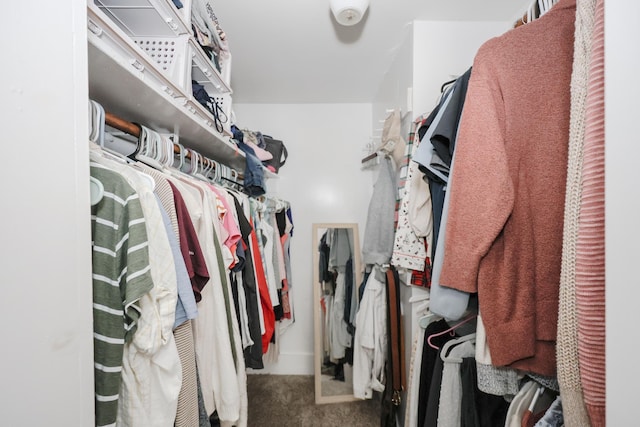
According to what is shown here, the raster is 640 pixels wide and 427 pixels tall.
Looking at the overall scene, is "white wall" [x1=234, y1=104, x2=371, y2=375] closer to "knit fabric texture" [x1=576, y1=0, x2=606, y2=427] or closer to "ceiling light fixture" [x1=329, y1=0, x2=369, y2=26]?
"ceiling light fixture" [x1=329, y1=0, x2=369, y2=26]

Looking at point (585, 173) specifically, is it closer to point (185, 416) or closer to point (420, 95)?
point (185, 416)

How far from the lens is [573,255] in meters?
0.41

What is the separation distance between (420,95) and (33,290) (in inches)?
56.6

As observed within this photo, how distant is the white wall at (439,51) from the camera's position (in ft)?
4.13

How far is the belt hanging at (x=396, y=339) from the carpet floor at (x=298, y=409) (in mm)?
444

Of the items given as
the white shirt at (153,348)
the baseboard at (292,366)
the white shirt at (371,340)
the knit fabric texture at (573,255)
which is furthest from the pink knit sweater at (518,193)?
the baseboard at (292,366)

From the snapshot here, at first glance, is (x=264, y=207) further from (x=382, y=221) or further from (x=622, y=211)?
(x=622, y=211)

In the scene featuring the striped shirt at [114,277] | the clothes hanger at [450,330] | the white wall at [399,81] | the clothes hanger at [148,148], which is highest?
the white wall at [399,81]

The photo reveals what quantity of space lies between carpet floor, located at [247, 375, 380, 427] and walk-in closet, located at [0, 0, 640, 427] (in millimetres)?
337

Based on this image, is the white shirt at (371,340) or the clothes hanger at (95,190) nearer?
the clothes hanger at (95,190)

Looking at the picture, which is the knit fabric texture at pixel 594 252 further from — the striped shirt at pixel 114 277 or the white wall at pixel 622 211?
the striped shirt at pixel 114 277

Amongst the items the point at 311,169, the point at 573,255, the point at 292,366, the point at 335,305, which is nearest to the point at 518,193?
the point at 573,255

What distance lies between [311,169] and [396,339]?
56.1 inches

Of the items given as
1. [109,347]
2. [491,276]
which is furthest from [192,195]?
[491,276]
